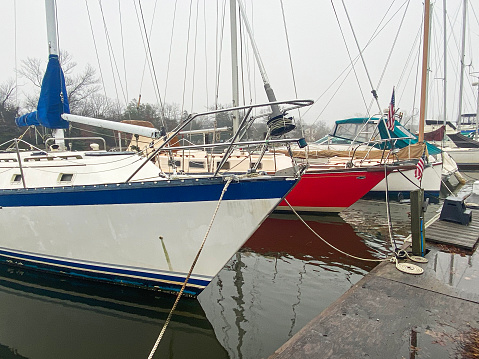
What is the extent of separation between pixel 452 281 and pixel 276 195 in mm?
2908

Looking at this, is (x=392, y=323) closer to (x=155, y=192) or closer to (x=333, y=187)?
(x=155, y=192)

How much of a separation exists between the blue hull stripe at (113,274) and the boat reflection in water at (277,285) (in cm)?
53

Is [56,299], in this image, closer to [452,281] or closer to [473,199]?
[452,281]

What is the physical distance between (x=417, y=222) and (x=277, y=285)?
2647 mm

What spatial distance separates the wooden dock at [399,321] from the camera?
9.13 ft

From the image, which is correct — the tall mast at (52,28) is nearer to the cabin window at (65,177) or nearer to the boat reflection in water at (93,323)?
the cabin window at (65,177)

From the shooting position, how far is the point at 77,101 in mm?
28641

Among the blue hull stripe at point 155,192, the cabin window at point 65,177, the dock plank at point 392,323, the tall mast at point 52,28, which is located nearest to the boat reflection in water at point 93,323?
the dock plank at point 392,323

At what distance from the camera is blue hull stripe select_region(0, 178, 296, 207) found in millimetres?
3803

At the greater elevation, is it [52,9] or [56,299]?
[52,9]

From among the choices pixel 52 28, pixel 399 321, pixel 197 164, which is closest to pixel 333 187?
pixel 197 164

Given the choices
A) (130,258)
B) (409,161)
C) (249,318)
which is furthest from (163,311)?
(409,161)

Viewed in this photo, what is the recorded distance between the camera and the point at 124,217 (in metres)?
4.42

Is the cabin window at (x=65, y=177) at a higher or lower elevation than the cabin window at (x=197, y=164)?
higher
